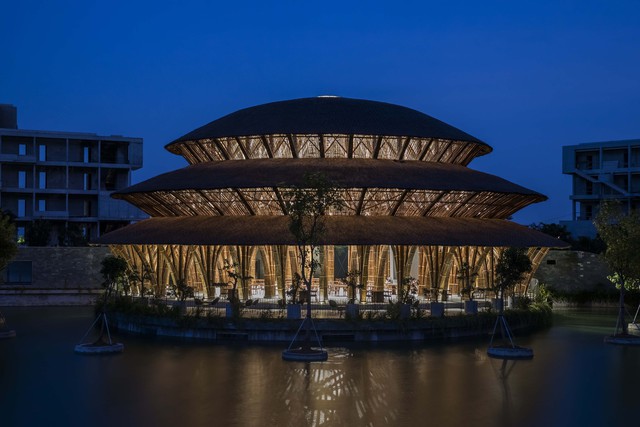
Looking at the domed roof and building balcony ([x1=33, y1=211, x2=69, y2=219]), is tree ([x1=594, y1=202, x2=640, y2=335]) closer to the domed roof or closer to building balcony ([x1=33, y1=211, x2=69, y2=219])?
the domed roof

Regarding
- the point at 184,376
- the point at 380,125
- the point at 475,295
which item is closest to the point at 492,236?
the point at 475,295

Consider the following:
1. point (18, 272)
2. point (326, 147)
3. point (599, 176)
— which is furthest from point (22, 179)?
point (599, 176)

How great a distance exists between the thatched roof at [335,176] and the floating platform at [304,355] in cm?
1158

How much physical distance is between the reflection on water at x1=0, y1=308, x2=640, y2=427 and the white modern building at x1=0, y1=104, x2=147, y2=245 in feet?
165

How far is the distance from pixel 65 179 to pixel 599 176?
2258 inches

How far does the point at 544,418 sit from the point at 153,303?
79.9 feet

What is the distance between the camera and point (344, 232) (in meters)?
41.1

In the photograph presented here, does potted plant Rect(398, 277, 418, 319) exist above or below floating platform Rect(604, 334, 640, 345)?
above

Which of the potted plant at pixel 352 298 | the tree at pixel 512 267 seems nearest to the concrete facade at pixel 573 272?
the potted plant at pixel 352 298

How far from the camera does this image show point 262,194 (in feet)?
141

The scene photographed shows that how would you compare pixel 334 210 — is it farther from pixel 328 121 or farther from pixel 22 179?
pixel 22 179

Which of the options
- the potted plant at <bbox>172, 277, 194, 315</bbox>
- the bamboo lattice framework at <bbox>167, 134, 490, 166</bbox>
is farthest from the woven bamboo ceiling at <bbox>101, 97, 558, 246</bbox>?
the potted plant at <bbox>172, 277, 194, 315</bbox>

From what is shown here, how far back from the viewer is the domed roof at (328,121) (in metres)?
45.6

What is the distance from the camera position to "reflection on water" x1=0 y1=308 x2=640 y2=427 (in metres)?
20.1
